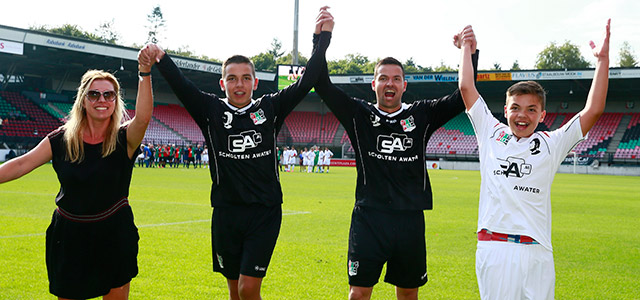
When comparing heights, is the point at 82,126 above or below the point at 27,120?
below

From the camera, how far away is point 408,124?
4.66 m

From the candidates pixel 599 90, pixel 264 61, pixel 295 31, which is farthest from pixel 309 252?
pixel 264 61

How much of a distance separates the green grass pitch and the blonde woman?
6.03ft

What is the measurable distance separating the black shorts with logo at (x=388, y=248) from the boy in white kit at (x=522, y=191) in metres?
0.70

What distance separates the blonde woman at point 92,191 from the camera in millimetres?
3812

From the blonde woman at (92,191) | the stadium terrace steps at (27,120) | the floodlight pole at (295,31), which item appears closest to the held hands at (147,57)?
the blonde woman at (92,191)

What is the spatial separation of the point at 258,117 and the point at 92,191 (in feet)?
4.85

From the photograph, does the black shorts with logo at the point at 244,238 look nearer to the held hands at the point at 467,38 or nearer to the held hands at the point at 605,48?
the held hands at the point at 467,38

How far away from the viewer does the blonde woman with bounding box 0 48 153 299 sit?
381 cm

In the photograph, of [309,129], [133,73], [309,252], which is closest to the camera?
[309,252]

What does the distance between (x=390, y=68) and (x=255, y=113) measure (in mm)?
1261

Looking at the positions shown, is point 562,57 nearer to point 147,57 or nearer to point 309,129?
point 309,129

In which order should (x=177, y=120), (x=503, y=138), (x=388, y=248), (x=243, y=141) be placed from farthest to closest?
(x=177, y=120) < (x=243, y=141) < (x=388, y=248) < (x=503, y=138)

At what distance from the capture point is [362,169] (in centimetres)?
467
